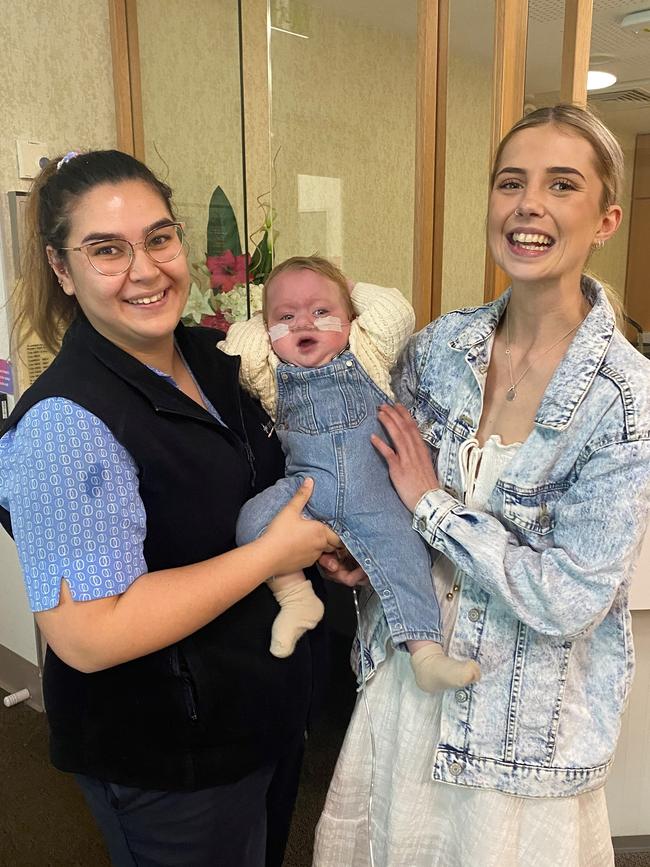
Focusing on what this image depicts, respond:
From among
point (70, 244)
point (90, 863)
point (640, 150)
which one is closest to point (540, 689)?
point (70, 244)

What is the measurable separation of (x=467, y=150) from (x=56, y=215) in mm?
1246

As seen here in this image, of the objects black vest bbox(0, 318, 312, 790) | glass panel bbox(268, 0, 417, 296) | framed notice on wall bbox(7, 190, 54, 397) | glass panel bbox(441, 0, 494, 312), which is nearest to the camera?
→ black vest bbox(0, 318, 312, 790)

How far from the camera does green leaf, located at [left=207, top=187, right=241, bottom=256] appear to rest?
2.58 m

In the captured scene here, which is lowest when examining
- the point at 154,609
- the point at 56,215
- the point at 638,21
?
the point at 154,609

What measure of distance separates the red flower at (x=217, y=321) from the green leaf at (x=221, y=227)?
0.77 ft

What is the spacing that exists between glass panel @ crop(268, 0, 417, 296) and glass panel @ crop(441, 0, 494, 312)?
11cm

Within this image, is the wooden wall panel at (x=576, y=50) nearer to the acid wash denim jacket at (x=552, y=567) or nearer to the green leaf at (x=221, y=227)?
the acid wash denim jacket at (x=552, y=567)

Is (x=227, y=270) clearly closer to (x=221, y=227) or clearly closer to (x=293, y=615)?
(x=221, y=227)

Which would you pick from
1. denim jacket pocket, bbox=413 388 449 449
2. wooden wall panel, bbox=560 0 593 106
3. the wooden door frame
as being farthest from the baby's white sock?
the wooden door frame

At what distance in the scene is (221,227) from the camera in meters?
2.62

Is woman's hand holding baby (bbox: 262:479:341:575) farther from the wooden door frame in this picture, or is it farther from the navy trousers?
the wooden door frame

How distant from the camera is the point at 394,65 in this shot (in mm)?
2031

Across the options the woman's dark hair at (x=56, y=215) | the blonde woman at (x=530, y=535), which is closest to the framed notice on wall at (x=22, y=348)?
the woman's dark hair at (x=56, y=215)

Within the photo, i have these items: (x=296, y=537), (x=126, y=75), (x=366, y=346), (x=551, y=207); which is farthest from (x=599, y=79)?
(x=126, y=75)
